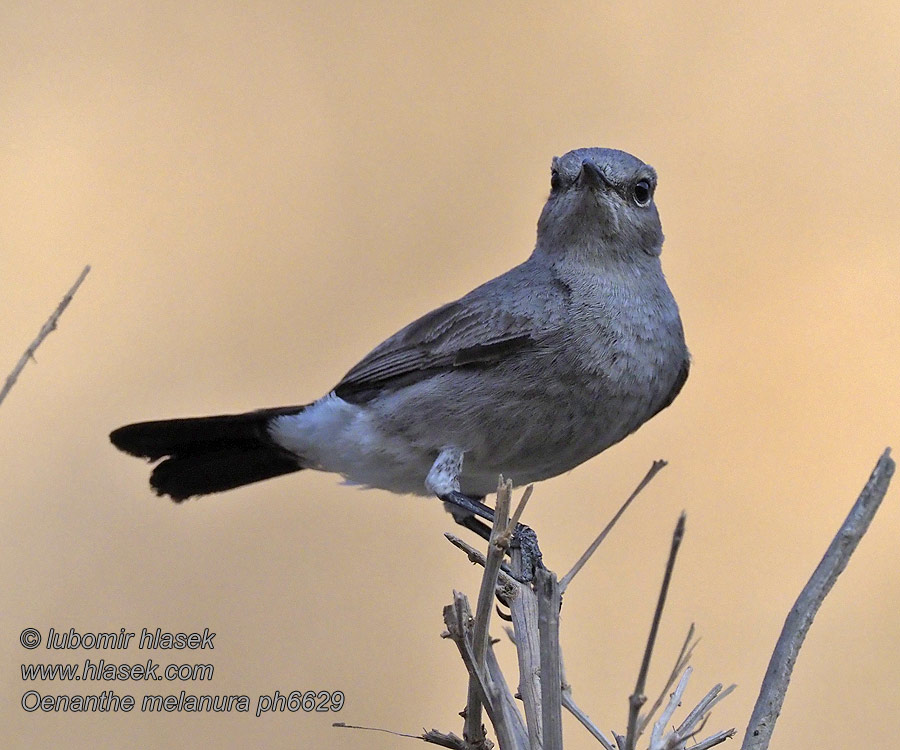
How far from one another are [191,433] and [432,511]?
1.32m

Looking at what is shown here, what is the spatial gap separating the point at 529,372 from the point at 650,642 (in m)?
1.71

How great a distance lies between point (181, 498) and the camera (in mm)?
3354

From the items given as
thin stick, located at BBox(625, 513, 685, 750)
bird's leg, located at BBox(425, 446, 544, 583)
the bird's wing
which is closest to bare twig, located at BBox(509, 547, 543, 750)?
thin stick, located at BBox(625, 513, 685, 750)

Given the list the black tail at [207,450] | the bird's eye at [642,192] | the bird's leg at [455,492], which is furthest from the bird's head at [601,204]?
the black tail at [207,450]

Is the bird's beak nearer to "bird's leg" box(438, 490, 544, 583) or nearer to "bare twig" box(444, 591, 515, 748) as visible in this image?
"bird's leg" box(438, 490, 544, 583)

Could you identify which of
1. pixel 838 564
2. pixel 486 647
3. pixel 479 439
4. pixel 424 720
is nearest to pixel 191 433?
pixel 479 439

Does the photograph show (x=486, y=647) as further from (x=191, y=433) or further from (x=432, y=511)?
(x=432, y=511)

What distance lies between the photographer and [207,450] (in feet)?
11.1

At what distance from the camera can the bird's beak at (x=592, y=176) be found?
290cm

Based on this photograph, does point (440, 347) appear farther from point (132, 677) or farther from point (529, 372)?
point (132, 677)

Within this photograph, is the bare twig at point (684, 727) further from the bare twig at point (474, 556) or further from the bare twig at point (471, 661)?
the bare twig at point (474, 556)

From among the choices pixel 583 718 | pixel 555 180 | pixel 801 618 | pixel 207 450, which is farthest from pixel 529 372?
pixel 801 618

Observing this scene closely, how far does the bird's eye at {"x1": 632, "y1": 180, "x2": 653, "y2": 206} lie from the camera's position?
3.03 meters

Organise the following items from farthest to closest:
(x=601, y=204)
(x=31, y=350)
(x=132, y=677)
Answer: (x=601, y=204) < (x=132, y=677) < (x=31, y=350)
